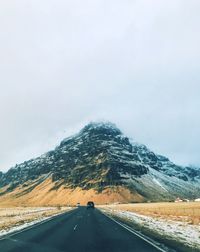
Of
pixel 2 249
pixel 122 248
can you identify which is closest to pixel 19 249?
pixel 2 249

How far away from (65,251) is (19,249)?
251 centimetres

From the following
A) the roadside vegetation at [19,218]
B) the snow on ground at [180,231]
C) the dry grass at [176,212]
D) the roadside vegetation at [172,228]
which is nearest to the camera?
the roadside vegetation at [172,228]

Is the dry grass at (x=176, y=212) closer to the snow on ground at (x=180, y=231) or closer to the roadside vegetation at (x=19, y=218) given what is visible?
the snow on ground at (x=180, y=231)

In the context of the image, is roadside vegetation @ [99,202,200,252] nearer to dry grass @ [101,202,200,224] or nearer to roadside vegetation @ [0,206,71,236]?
dry grass @ [101,202,200,224]

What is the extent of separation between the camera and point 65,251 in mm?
16672

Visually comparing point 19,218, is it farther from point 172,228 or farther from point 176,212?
point 172,228

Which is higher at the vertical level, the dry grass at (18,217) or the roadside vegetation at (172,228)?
the dry grass at (18,217)

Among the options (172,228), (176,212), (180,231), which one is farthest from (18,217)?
(180,231)

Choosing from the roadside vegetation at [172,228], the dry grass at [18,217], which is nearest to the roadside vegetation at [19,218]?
the dry grass at [18,217]

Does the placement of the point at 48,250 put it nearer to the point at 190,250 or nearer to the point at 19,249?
the point at 19,249

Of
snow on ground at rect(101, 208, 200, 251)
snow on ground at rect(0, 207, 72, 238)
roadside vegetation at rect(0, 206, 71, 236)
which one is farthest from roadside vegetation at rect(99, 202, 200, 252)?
roadside vegetation at rect(0, 206, 71, 236)

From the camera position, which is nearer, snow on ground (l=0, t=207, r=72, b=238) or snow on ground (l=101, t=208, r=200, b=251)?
snow on ground (l=101, t=208, r=200, b=251)

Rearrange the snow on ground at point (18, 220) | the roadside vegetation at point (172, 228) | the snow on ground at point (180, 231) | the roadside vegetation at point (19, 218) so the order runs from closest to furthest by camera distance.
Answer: the roadside vegetation at point (172, 228) < the snow on ground at point (180, 231) < the snow on ground at point (18, 220) < the roadside vegetation at point (19, 218)

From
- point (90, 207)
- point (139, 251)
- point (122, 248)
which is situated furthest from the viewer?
point (90, 207)
